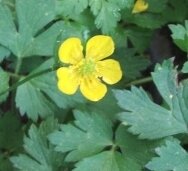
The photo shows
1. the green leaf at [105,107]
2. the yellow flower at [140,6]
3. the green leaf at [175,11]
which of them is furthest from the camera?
the green leaf at [175,11]

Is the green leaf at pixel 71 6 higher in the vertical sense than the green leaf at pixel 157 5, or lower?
higher

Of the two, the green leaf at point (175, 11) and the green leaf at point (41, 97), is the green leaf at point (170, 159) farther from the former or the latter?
the green leaf at point (175, 11)

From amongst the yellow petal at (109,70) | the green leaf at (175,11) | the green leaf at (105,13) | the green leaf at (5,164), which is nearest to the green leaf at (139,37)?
the green leaf at (175,11)

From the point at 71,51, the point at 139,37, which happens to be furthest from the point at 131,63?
the point at 71,51

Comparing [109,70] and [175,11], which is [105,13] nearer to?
[109,70]

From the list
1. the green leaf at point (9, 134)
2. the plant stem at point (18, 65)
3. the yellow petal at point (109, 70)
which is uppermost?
the plant stem at point (18, 65)

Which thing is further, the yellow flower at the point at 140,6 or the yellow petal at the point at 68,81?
the yellow flower at the point at 140,6

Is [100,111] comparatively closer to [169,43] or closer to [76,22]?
[76,22]

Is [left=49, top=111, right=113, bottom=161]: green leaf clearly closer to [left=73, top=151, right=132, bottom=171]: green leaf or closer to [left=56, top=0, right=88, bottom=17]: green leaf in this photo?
[left=73, top=151, right=132, bottom=171]: green leaf
